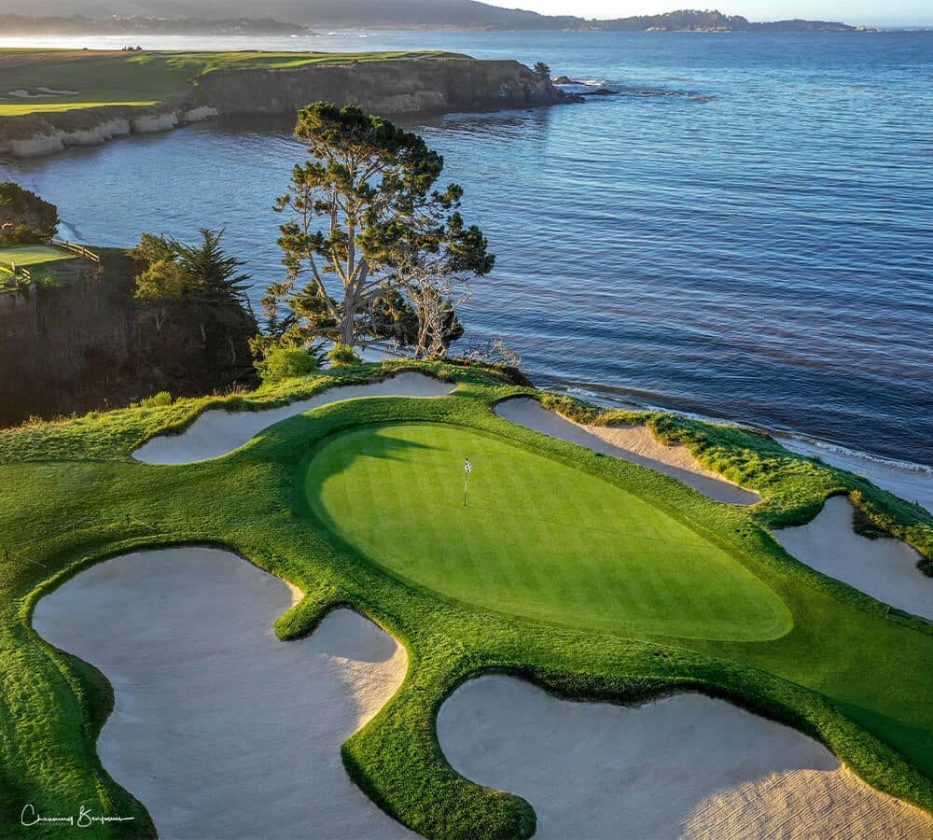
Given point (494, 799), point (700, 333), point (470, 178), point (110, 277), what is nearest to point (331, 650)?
point (494, 799)

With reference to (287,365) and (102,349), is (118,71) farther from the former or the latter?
(287,365)

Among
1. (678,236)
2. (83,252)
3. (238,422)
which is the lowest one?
(238,422)

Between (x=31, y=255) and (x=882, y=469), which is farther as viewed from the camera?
(x=31, y=255)

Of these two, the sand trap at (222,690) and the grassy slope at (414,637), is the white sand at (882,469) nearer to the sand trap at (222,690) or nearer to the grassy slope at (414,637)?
the grassy slope at (414,637)

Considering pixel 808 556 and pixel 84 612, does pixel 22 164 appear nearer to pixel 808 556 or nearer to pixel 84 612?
pixel 84 612

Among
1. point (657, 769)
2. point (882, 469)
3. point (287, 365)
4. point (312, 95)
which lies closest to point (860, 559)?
point (657, 769)

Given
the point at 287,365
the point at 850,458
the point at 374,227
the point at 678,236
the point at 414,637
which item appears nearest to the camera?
the point at 414,637
